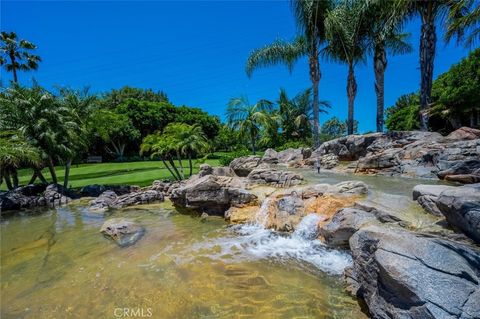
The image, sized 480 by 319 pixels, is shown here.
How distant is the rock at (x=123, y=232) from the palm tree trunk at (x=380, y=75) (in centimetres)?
1876

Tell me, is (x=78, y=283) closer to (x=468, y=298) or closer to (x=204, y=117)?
(x=468, y=298)

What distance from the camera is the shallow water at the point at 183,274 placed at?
13.5ft

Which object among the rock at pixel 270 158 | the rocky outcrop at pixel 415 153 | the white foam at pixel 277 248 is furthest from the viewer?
the rock at pixel 270 158

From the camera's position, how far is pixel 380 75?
1986 cm

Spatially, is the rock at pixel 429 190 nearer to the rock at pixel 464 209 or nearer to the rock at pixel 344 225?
the rock at pixel 464 209

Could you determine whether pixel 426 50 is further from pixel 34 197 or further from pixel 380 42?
pixel 34 197

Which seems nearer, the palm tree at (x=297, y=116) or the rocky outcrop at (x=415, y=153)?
the rocky outcrop at (x=415, y=153)

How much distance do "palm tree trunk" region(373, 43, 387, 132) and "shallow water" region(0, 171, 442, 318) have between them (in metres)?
13.5

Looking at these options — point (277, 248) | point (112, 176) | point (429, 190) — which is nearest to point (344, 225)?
point (277, 248)

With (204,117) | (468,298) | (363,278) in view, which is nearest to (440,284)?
(468,298)

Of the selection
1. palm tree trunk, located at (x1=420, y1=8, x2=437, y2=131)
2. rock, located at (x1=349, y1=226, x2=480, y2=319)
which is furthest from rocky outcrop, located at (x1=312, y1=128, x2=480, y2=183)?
rock, located at (x1=349, y1=226, x2=480, y2=319)

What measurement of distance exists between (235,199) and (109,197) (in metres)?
7.46

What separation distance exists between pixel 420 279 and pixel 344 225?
100 inches

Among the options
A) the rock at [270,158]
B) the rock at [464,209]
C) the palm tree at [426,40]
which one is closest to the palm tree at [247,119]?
the rock at [270,158]
